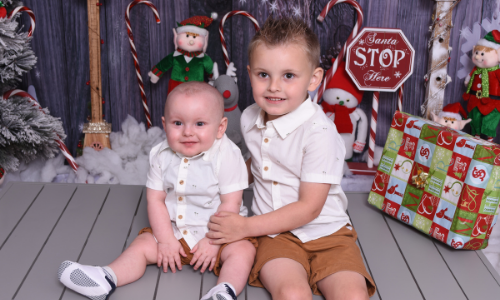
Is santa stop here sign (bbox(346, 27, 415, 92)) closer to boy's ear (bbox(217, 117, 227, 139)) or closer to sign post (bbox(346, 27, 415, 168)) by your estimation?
sign post (bbox(346, 27, 415, 168))

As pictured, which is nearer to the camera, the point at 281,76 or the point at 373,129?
the point at 281,76

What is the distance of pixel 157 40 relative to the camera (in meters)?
2.62

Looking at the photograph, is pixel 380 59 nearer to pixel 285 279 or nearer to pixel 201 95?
pixel 201 95

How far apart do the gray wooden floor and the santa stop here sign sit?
2.12 ft

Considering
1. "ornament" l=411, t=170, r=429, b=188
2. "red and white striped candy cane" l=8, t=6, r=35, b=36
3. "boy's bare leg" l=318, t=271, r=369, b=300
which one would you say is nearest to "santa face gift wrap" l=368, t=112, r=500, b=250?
"ornament" l=411, t=170, r=429, b=188

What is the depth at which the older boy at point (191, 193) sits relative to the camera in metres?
1.53

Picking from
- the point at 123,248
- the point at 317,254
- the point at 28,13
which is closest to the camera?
the point at 317,254

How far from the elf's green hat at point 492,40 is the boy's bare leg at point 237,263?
1603 millimetres

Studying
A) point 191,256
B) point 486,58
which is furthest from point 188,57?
point 486,58

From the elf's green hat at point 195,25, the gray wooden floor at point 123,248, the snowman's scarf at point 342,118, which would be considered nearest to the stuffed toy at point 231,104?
the elf's green hat at point 195,25

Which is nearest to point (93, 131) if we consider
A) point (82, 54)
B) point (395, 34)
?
point (82, 54)

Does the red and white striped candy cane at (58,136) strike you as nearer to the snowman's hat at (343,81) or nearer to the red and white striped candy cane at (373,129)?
the snowman's hat at (343,81)

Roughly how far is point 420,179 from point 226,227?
0.82 metres

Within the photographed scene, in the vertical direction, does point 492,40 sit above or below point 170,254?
above
